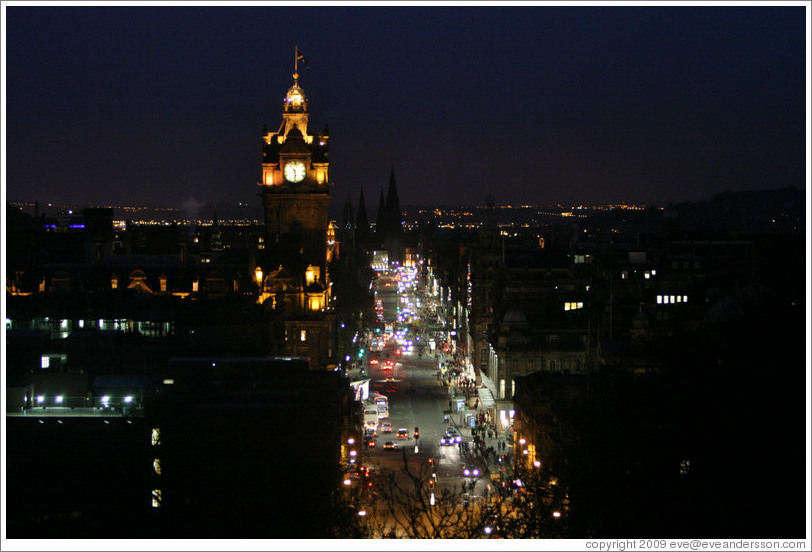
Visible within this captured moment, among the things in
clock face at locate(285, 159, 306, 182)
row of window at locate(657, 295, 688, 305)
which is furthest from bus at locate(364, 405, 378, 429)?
clock face at locate(285, 159, 306, 182)

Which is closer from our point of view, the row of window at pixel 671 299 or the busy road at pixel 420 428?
the busy road at pixel 420 428

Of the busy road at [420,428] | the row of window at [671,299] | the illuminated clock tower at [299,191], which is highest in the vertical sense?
the illuminated clock tower at [299,191]

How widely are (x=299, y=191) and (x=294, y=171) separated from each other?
2.08 meters

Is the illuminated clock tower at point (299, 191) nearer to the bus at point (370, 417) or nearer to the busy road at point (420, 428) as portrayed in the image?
the busy road at point (420, 428)

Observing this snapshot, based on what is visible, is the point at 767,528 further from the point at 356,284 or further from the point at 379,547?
the point at 356,284

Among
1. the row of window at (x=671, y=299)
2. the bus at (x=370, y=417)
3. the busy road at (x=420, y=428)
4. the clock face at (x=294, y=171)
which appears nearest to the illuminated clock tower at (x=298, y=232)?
the clock face at (x=294, y=171)

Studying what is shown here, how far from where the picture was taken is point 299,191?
112 meters

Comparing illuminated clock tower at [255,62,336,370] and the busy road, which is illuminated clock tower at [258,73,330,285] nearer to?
illuminated clock tower at [255,62,336,370]

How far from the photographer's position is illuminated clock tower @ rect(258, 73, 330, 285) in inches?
4343

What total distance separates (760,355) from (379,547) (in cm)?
2914

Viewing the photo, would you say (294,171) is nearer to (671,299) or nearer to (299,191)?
(299,191)

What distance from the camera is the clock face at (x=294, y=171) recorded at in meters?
112

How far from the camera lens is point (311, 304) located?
96.3m

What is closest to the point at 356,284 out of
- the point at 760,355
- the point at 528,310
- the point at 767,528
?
the point at 528,310
